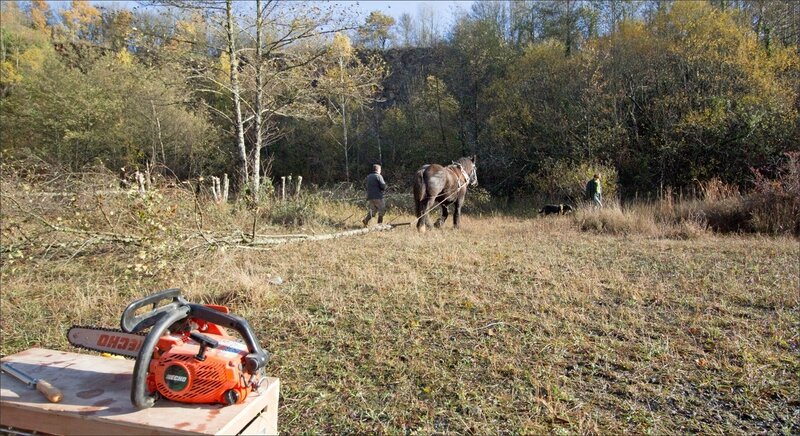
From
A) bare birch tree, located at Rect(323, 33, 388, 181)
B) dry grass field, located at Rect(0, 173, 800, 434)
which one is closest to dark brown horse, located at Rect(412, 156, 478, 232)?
dry grass field, located at Rect(0, 173, 800, 434)

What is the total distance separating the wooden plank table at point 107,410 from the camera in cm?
202

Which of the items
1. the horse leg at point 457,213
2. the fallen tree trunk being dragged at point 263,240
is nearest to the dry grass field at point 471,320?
the fallen tree trunk being dragged at point 263,240

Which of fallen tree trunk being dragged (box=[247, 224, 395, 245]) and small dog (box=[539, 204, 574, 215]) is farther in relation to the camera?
small dog (box=[539, 204, 574, 215])

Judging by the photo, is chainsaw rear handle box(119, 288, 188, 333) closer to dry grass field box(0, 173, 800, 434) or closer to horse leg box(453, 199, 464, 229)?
dry grass field box(0, 173, 800, 434)

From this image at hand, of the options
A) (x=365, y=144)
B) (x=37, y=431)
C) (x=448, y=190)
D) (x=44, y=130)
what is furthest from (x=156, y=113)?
(x=37, y=431)

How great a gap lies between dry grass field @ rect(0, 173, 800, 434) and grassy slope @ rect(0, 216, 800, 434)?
0.02 meters

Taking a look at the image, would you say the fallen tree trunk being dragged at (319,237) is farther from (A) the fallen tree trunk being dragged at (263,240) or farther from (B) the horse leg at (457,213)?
(B) the horse leg at (457,213)

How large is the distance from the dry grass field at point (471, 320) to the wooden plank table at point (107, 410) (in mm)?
1002

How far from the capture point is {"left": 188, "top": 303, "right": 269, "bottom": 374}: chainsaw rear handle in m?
2.22

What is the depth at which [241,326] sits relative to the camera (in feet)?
7.27

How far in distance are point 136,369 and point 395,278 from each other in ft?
14.5

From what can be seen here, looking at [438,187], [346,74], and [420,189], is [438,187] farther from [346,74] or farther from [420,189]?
[346,74]

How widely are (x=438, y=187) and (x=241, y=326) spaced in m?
9.73

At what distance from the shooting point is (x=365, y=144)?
111ft
